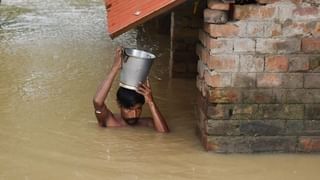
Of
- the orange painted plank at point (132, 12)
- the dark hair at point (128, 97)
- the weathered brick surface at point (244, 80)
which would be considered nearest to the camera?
the orange painted plank at point (132, 12)

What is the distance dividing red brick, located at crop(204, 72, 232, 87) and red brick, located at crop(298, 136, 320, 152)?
0.77 meters

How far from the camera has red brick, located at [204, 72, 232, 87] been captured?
514 cm

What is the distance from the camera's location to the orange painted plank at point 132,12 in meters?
4.87

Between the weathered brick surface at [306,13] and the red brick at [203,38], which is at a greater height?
the weathered brick surface at [306,13]

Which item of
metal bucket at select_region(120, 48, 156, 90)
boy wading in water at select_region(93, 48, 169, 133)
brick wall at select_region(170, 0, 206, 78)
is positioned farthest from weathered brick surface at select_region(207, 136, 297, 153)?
brick wall at select_region(170, 0, 206, 78)

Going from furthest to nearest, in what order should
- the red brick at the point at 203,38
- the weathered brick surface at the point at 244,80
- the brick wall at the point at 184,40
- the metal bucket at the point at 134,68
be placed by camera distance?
1. the brick wall at the point at 184,40
2. the metal bucket at the point at 134,68
3. the red brick at the point at 203,38
4. the weathered brick surface at the point at 244,80

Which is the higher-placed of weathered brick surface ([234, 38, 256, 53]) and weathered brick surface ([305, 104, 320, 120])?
weathered brick surface ([234, 38, 256, 53])

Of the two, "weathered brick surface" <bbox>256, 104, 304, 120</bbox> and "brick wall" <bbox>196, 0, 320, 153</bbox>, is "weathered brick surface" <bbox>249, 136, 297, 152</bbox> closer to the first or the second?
"brick wall" <bbox>196, 0, 320, 153</bbox>

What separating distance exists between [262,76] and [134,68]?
3.62 feet

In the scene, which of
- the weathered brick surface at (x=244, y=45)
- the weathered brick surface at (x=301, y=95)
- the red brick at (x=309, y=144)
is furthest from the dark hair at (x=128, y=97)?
the red brick at (x=309, y=144)

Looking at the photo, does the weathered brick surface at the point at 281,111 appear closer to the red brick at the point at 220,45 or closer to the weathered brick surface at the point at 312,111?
the weathered brick surface at the point at 312,111

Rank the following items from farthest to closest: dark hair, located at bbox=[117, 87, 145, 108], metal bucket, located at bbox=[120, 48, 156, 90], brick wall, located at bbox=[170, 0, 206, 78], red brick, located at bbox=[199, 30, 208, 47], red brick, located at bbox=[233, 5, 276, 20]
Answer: brick wall, located at bbox=[170, 0, 206, 78]
dark hair, located at bbox=[117, 87, 145, 108]
metal bucket, located at bbox=[120, 48, 156, 90]
red brick, located at bbox=[199, 30, 208, 47]
red brick, located at bbox=[233, 5, 276, 20]

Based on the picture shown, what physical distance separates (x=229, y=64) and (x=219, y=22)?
1.13ft

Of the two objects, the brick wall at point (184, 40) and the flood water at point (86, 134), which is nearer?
the flood water at point (86, 134)
